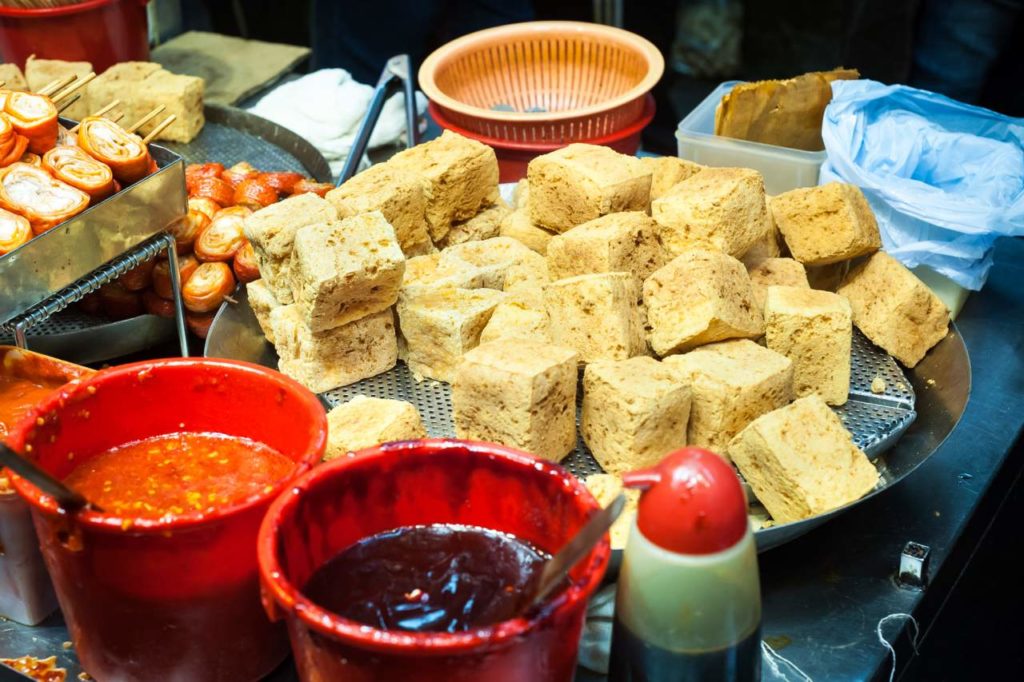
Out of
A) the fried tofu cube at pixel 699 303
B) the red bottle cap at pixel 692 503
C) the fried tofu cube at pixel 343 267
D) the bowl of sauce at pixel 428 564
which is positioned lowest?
the fried tofu cube at pixel 699 303

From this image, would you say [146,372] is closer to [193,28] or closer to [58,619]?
[58,619]

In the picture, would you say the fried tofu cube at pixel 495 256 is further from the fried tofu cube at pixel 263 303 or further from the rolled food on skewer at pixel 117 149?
the rolled food on skewer at pixel 117 149

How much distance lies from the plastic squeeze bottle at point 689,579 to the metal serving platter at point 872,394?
57 centimetres

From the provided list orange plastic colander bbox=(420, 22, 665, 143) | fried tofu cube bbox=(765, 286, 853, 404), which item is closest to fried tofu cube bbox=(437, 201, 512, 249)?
orange plastic colander bbox=(420, 22, 665, 143)

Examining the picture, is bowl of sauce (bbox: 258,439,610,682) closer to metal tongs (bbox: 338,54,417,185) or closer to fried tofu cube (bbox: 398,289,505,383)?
fried tofu cube (bbox: 398,289,505,383)

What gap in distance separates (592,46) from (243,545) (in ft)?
6.86

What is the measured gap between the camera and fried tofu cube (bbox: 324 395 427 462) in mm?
1531

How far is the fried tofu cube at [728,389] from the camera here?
5.57ft

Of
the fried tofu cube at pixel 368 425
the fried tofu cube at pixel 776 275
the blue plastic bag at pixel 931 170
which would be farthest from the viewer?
the blue plastic bag at pixel 931 170

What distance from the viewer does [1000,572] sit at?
6.77ft

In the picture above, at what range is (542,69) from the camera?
9.73 ft

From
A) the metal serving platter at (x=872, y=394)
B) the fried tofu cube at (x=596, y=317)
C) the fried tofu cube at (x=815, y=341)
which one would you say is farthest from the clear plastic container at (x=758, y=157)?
the fried tofu cube at (x=596, y=317)

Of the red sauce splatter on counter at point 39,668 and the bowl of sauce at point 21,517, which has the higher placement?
the bowl of sauce at point 21,517

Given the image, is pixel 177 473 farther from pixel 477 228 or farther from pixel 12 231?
pixel 477 228
